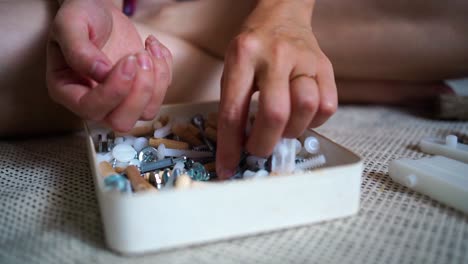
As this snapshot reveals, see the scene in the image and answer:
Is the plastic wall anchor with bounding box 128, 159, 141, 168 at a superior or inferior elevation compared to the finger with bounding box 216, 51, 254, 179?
inferior

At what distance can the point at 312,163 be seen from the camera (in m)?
0.63

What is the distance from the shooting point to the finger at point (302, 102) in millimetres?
528

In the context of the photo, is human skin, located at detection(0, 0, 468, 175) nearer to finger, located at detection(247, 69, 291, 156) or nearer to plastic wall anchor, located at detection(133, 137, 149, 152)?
plastic wall anchor, located at detection(133, 137, 149, 152)

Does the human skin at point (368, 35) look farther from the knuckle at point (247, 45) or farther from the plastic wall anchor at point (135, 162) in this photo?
the plastic wall anchor at point (135, 162)

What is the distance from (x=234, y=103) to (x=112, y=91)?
148 millimetres

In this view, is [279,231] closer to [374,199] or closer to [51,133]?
[374,199]

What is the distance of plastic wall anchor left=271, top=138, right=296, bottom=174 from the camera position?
0.59 m

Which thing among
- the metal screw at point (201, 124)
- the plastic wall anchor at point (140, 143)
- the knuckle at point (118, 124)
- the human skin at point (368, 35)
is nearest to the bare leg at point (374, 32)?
the human skin at point (368, 35)

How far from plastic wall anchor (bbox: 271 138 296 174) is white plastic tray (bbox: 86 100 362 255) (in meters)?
0.09

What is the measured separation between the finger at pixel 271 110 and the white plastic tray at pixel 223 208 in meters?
0.07

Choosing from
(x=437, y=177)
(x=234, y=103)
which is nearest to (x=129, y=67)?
(x=234, y=103)

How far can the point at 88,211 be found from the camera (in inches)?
22.8

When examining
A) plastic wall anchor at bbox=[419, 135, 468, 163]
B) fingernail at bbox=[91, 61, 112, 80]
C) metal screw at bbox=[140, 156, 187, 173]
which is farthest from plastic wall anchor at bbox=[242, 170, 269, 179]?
plastic wall anchor at bbox=[419, 135, 468, 163]

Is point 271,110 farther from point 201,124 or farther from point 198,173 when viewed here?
point 201,124
